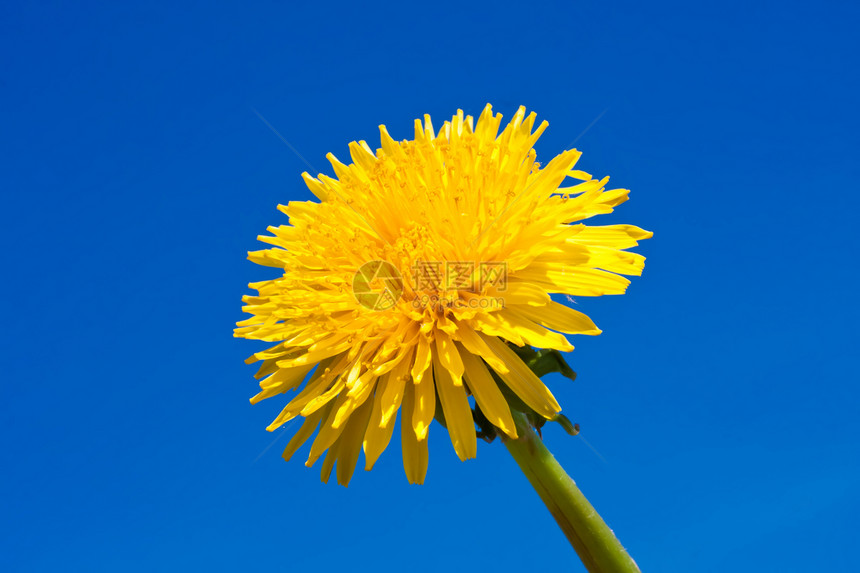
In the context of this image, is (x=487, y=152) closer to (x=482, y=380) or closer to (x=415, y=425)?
(x=482, y=380)

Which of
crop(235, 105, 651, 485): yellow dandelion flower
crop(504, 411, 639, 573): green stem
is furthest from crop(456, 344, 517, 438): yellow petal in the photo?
crop(504, 411, 639, 573): green stem

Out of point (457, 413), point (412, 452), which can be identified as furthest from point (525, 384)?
point (412, 452)

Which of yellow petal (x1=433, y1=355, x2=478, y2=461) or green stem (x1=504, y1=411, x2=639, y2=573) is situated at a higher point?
yellow petal (x1=433, y1=355, x2=478, y2=461)

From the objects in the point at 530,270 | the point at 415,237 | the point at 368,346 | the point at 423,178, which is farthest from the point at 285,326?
the point at 530,270

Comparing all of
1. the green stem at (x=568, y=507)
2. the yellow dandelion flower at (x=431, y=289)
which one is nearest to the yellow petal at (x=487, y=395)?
the yellow dandelion flower at (x=431, y=289)

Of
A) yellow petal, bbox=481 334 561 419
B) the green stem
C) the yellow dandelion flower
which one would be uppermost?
the yellow dandelion flower

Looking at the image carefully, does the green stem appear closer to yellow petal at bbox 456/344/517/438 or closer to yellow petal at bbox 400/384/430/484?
yellow petal at bbox 456/344/517/438

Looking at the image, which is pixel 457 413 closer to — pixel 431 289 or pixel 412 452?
pixel 412 452
